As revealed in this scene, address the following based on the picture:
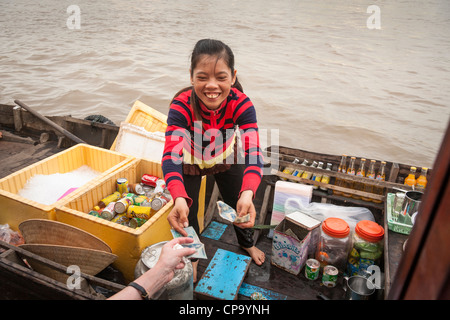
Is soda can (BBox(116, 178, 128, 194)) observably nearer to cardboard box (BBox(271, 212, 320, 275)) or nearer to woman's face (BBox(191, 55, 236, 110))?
woman's face (BBox(191, 55, 236, 110))

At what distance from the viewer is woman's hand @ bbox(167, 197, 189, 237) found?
2205 mm

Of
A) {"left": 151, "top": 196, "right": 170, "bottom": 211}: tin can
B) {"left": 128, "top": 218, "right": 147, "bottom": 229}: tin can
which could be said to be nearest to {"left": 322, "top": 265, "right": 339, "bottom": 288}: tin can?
{"left": 151, "top": 196, "right": 170, "bottom": 211}: tin can

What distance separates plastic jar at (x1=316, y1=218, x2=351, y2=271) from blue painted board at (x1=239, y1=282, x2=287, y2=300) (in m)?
0.52

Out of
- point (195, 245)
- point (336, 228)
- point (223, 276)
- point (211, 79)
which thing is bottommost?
point (223, 276)

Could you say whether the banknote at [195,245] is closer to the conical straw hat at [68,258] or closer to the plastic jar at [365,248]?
the conical straw hat at [68,258]

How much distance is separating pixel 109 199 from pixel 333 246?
2.19 metres

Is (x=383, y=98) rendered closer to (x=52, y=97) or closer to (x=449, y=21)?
(x=52, y=97)

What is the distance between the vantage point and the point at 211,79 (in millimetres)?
2168

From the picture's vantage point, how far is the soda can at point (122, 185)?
3264mm

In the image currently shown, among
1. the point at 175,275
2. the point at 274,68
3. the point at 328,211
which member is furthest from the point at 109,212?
the point at 274,68

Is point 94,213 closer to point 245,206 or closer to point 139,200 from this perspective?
point 139,200

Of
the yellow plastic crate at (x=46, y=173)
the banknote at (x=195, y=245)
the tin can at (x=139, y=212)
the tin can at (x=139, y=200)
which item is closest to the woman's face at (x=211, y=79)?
the banknote at (x=195, y=245)

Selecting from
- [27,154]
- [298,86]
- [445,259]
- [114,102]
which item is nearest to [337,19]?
[298,86]

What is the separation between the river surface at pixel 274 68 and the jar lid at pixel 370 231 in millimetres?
1729
